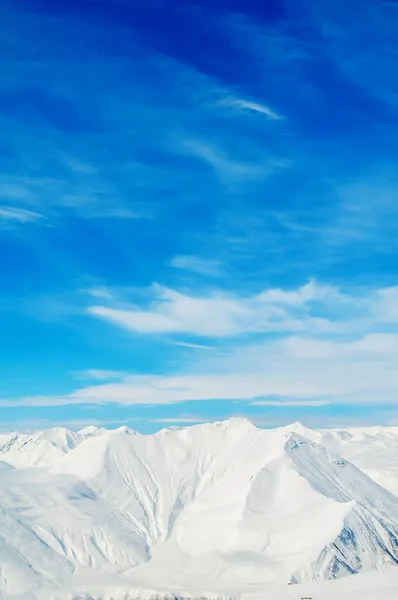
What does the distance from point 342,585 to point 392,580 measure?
13.2 meters

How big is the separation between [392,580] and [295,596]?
25.8 metres

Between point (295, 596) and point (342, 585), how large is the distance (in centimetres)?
1283

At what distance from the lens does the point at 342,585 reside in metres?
190

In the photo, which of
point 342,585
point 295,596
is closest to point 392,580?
point 342,585

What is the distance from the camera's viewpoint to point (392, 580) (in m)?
186

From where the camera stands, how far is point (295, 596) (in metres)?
191

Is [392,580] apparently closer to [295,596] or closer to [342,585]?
[342,585]
